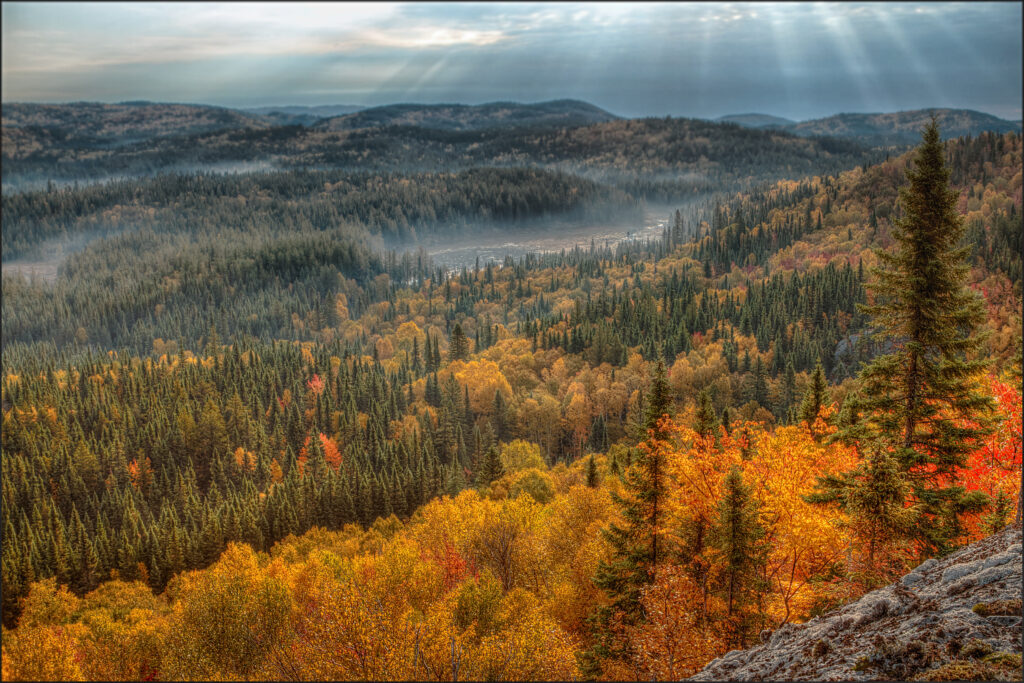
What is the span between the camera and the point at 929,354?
2902cm

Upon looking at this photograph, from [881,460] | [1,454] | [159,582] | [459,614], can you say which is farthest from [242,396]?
[881,460]

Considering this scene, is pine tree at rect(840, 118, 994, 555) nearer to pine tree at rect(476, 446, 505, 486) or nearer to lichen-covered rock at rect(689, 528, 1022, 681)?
lichen-covered rock at rect(689, 528, 1022, 681)

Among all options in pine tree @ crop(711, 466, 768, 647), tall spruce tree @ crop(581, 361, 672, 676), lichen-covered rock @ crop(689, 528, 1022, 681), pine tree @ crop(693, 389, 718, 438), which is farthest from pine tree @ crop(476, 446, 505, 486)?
lichen-covered rock @ crop(689, 528, 1022, 681)

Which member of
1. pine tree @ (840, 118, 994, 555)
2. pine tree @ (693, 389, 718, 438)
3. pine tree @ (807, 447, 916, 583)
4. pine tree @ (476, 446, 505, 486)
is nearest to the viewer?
pine tree @ (807, 447, 916, 583)

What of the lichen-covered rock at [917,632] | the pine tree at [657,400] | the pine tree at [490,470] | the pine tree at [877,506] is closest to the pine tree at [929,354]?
the pine tree at [877,506]

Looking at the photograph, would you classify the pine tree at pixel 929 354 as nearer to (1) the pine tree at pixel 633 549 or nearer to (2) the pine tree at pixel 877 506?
(2) the pine tree at pixel 877 506

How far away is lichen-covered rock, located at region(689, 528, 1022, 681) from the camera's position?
16812mm

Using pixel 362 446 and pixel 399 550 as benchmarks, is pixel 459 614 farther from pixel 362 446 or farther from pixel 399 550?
pixel 362 446

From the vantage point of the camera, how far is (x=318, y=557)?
76.8 m

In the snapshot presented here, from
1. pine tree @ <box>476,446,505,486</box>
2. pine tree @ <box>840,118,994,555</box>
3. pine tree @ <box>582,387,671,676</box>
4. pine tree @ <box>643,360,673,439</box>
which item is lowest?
pine tree @ <box>476,446,505,486</box>

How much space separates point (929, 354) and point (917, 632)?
1545 cm

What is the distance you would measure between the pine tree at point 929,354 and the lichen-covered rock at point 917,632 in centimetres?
555

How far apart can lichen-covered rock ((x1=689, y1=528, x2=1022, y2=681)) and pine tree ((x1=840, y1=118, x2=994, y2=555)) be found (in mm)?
5546

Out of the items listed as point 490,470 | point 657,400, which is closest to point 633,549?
point 657,400
